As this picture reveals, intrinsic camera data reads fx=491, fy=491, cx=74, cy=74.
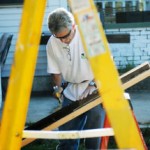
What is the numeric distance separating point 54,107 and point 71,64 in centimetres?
352

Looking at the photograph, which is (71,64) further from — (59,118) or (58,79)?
(59,118)

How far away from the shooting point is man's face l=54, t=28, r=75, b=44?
371 centimetres

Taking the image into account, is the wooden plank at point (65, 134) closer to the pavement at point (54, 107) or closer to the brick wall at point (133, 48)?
the pavement at point (54, 107)

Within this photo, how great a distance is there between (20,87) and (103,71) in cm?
31

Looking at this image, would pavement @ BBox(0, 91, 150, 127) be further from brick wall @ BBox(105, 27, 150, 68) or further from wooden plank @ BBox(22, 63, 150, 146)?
wooden plank @ BBox(22, 63, 150, 146)

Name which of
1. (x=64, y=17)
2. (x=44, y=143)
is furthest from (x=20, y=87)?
(x=44, y=143)

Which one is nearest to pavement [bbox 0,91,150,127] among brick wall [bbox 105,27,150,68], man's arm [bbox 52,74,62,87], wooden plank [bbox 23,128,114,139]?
brick wall [bbox 105,27,150,68]

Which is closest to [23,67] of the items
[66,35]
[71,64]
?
[66,35]

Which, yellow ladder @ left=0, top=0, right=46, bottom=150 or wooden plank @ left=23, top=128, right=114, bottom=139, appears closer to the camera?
yellow ladder @ left=0, top=0, right=46, bottom=150

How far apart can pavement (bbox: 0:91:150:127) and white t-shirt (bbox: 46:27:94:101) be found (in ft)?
7.15

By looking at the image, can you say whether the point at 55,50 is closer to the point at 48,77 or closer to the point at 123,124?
the point at 123,124

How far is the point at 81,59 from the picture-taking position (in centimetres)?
389

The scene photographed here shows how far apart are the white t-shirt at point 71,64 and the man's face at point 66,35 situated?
0.05 m

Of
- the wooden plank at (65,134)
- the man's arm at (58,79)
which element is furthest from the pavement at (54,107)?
the wooden plank at (65,134)
